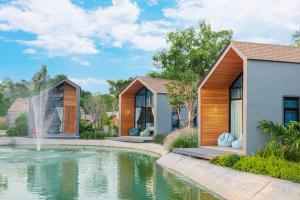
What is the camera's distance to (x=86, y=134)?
98.8ft

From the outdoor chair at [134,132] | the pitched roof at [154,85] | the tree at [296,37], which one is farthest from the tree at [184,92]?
the tree at [296,37]

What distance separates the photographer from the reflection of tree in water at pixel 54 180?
11711mm

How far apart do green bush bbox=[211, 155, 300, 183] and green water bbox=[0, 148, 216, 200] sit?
4.62 feet

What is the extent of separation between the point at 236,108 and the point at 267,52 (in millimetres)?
4093

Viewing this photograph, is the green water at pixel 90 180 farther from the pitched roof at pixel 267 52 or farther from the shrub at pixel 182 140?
the pitched roof at pixel 267 52

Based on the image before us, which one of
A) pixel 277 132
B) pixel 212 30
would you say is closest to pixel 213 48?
pixel 212 30

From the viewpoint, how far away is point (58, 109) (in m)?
33.5

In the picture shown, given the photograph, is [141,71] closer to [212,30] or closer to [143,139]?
[212,30]

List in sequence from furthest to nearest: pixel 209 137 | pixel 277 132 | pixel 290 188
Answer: pixel 209 137 < pixel 277 132 < pixel 290 188

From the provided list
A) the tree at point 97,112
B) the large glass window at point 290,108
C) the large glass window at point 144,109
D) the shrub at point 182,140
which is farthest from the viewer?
the tree at point 97,112

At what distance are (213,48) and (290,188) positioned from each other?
95.6 feet

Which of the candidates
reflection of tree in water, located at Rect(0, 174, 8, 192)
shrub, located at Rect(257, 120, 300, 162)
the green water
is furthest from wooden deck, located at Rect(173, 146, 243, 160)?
reflection of tree in water, located at Rect(0, 174, 8, 192)

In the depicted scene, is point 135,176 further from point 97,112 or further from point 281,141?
point 97,112

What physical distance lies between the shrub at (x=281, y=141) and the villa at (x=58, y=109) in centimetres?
2033
